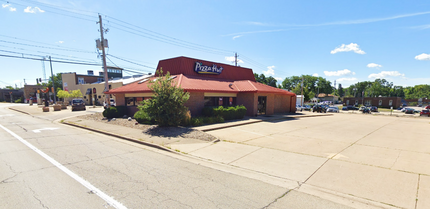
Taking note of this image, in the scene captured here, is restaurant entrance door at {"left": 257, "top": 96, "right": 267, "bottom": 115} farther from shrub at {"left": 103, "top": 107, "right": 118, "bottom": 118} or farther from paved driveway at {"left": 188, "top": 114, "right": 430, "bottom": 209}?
shrub at {"left": 103, "top": 107, "right": 118, "bottom": 118}

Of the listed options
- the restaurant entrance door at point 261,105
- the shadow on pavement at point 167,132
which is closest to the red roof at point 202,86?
the restaurant entrance door at point 261,105

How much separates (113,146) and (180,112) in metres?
4.48

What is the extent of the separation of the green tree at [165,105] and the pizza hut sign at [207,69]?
832 cm

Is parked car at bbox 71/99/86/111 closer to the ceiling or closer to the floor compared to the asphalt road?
closer to the ceiling

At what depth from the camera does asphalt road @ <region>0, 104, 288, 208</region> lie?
395cm

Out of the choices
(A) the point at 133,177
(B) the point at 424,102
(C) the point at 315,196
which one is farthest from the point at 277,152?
(B) the point at 424,102

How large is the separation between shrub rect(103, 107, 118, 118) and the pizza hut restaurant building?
5.18 ft

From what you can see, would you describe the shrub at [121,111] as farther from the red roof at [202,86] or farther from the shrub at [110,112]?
the red roof at [202,86]

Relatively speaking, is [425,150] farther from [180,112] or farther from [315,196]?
[180,112]

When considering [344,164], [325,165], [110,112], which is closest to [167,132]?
[325,165]

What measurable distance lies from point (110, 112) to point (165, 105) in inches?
331

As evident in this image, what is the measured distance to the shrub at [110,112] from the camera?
1683cm

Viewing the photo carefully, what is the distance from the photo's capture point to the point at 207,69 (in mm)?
20641

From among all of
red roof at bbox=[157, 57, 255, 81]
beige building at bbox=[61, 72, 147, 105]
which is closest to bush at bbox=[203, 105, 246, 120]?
red roof at bbox=[157, 57, 255, 81]
